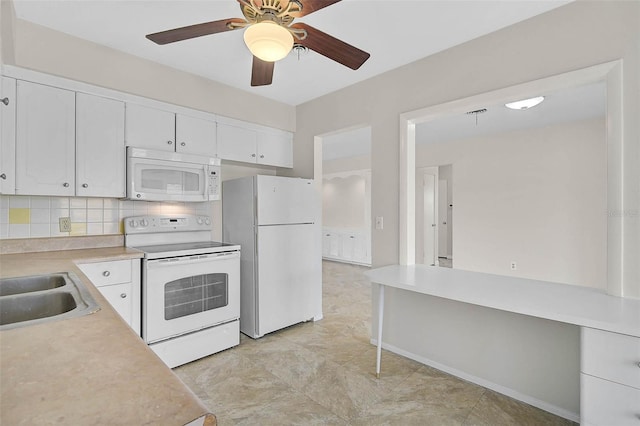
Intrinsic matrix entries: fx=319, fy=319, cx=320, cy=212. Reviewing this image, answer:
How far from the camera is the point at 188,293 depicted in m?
2.60

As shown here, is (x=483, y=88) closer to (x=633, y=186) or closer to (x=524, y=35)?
(x=524, y=35)

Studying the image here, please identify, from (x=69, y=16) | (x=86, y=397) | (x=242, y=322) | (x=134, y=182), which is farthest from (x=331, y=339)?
(x=69, y=16)

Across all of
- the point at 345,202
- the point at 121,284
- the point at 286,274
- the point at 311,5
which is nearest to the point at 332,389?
the point at 286,274

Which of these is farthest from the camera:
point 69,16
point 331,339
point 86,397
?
point 331,339

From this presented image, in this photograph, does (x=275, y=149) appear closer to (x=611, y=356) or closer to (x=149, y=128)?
(x=149, y=128)

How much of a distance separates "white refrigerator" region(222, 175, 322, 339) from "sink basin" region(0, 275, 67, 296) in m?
1.63

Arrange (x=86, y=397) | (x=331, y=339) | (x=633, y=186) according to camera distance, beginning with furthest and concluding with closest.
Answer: (x=331, y=339) < (x=633, y=186) < (x=86, y=397)

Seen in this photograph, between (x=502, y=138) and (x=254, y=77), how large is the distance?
421 cm

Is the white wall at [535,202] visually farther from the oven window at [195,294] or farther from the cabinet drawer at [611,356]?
the oven window at [195,294]

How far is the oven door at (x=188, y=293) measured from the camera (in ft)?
7.82

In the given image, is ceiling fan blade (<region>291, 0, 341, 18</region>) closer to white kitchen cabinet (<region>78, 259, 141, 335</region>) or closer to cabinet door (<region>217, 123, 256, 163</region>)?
cabinet door (<region>217, 123, 256, 163</region>)

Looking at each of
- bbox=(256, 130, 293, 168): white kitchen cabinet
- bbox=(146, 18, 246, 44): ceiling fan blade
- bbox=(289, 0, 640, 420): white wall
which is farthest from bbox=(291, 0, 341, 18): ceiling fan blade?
bbox=(256, 130, 293, 168): white kitchen cabinet

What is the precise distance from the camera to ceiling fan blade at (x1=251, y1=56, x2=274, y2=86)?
197 centimetres

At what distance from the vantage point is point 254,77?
2.14 meters
